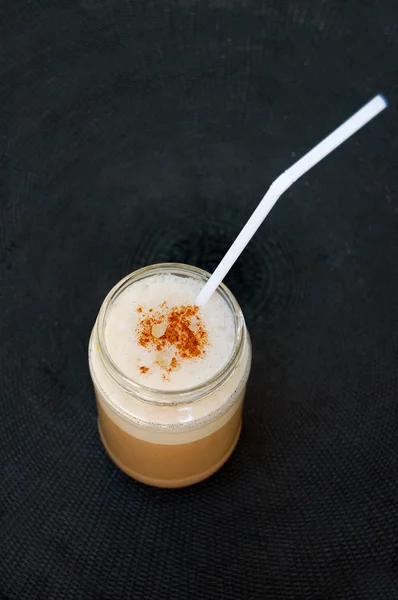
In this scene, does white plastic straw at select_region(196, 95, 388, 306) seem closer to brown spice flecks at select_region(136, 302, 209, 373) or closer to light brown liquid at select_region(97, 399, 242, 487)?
brown spice flecks at select_region(136, 302, 209, 373)

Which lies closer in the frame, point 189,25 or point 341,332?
point 341,332

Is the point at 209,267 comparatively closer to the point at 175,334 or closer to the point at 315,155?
the point at 175,334

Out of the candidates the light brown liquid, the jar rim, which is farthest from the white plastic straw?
the light brown liquid

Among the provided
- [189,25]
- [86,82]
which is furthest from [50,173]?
[189,25]

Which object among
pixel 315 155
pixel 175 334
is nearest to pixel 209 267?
pixel 175 334

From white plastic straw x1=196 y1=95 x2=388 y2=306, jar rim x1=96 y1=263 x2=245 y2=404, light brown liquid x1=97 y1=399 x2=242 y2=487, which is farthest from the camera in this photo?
light brown liquid x1=97 y1=399 x2=242 y2=487

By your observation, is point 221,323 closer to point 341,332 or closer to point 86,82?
point 341,332
